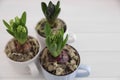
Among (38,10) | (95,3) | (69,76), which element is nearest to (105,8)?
(95,3)

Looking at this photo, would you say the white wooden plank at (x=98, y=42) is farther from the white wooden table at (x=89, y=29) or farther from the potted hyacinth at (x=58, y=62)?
the potted hyacinth at (x=58, y=62)

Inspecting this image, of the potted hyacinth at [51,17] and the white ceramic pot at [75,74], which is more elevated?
the potted hyacinth at [51,17]

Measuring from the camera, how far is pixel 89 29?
2.12 ft

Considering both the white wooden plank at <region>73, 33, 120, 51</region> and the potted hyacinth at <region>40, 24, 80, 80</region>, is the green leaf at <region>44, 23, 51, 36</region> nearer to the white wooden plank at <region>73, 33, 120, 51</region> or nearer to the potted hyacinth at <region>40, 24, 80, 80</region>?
the potted hyacinth at <region>40, 24, 80, 80</region>

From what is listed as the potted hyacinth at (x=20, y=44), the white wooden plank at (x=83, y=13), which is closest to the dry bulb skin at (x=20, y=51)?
the potted hyacinth at (x=20, y=44)

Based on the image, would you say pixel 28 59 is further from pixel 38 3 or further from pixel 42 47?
pixel 38 3

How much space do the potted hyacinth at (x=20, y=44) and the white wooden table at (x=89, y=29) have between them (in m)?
0.06

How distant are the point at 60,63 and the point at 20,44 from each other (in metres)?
0.10

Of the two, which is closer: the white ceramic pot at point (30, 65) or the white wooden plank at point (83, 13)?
the white ceramic pot at point (30, 65)

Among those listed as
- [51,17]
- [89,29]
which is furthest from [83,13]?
[51,17]

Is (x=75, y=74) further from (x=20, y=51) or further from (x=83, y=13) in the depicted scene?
(x=83, y=13)

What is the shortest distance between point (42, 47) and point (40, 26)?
5cm

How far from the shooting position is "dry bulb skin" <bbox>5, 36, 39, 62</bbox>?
0.50m

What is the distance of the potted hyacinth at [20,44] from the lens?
47cm
